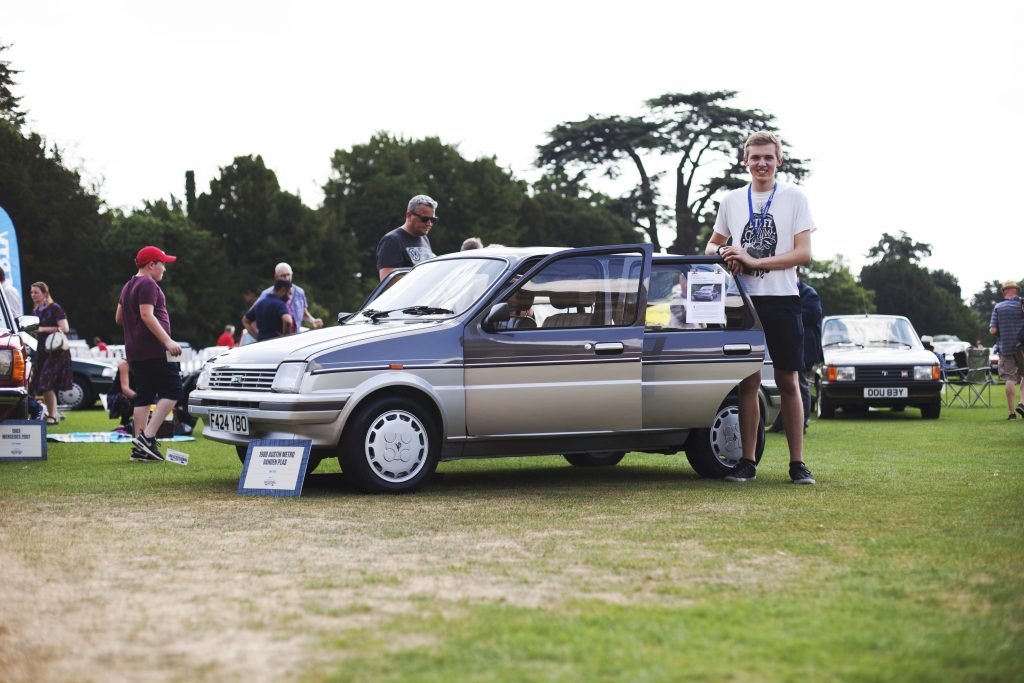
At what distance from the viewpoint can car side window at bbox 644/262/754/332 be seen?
929 centimetres

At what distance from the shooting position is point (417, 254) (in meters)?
11.6

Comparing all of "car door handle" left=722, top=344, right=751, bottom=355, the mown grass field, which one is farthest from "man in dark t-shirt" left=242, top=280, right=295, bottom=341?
"car door handle" left=722, top=344, right=751, bottom=355

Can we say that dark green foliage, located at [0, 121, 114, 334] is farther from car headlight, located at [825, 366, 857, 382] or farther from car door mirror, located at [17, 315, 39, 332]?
car door mirror, located at [17, 315, 39, 332]

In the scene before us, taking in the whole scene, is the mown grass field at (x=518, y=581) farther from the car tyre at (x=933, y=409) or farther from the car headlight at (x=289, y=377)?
the car tyre at (x=933, y=409)

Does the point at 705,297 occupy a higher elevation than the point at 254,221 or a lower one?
lower

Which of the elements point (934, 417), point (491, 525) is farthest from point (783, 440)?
point (491, 525)

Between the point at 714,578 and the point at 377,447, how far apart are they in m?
3.62

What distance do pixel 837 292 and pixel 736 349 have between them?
92456mm

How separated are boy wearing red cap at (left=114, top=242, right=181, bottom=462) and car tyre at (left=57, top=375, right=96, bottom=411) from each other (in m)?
12.3

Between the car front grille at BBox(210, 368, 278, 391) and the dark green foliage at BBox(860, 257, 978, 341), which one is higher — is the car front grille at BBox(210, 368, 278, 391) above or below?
Answer: below

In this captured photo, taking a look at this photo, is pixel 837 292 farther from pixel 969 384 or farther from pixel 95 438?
pixel 95 438

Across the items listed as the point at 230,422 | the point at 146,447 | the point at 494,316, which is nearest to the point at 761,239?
the point at 494,316

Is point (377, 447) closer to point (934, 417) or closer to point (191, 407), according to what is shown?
point (191, 407)

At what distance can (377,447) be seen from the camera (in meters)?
8.54
